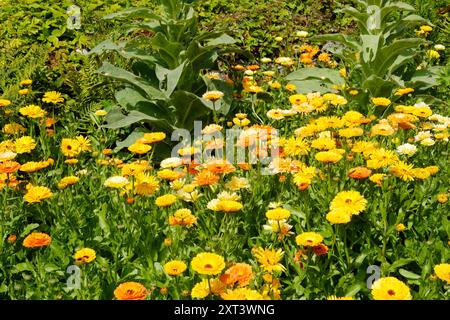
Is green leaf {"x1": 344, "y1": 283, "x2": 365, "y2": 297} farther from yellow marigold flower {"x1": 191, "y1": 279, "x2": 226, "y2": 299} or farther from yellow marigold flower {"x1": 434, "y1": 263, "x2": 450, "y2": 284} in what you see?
yellow marigold flower {"x1": 191, "y1": 279, "x2": 226, "y2": 299}

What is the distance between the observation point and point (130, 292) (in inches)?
84.1

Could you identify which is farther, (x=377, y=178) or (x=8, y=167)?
(x=8, y=167)

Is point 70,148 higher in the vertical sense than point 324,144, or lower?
lower

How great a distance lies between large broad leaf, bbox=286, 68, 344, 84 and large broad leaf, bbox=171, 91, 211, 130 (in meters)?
0.90

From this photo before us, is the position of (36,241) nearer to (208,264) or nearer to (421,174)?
(208,264)

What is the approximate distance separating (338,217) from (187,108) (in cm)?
183

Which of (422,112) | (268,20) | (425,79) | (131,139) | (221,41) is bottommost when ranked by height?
(131,139)

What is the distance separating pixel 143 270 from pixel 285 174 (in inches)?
36.9

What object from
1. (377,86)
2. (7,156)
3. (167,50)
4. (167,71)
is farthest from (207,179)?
(377,86)

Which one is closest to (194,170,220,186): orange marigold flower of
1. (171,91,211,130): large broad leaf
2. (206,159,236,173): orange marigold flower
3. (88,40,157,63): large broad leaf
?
(206,159,236,173): orange marigold flower

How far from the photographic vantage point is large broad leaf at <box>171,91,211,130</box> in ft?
13.0

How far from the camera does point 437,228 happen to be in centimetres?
279

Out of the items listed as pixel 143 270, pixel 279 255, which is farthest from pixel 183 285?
pixel 279 255
